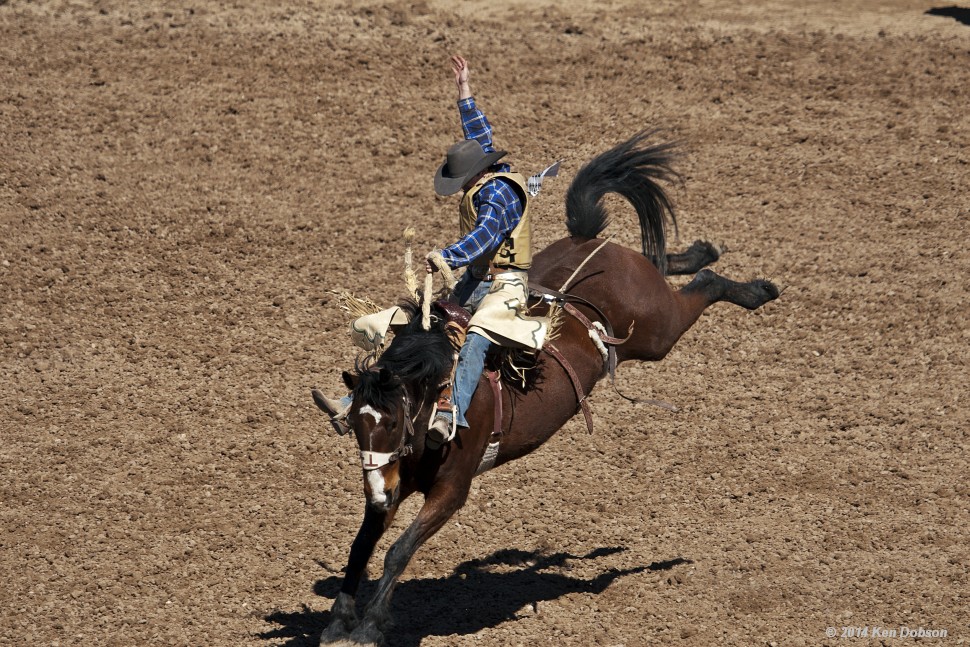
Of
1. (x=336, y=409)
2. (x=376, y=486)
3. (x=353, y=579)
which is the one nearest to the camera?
(x=376, y=486)

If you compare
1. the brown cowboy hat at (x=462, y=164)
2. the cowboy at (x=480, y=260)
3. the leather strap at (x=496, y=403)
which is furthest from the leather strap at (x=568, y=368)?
the brown cowboy hat at (x=462, y=164)

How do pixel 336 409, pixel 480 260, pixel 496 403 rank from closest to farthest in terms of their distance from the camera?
pixel 336 409 → pixel 496 403 → pixel 480 260

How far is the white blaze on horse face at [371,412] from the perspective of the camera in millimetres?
5969

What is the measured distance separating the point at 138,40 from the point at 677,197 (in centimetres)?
650

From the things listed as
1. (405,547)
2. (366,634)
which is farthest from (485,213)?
(366,634)

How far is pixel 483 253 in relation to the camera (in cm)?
657

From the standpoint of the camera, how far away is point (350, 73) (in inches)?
528

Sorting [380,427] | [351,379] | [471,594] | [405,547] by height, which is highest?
[351,379]

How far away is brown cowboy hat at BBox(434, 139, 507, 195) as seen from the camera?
6645 millimetres

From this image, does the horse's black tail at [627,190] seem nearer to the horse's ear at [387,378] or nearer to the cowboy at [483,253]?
the cowboy at [483,253]

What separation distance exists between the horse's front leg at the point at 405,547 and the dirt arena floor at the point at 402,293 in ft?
3.40

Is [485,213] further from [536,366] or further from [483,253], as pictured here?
[536,366]

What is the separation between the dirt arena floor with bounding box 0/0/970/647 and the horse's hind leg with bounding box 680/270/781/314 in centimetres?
131

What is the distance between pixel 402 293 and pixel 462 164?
14.1 feet
